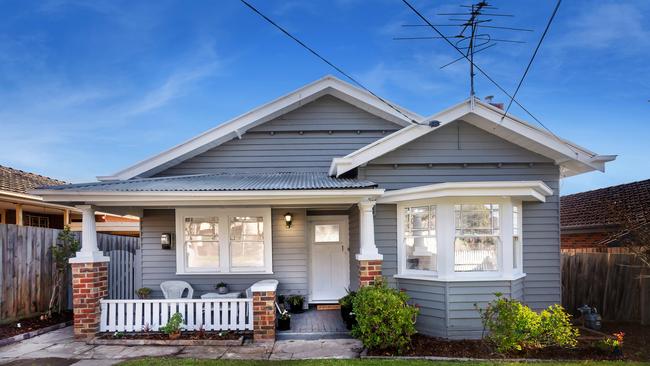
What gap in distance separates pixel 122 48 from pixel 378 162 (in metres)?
9.27

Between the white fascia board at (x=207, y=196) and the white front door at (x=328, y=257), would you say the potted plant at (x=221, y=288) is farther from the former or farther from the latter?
the white fascia board at (x=207, y=196)

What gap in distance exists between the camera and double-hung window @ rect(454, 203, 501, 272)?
728 centimetres

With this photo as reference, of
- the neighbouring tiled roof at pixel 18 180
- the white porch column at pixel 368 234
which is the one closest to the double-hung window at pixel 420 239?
the white porch column at pixel 368 234

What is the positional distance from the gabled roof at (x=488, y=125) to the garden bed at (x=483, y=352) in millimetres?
3300

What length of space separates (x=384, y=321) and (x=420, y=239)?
189 centimetres

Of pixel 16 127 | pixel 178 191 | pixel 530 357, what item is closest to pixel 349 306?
pixel 530 357

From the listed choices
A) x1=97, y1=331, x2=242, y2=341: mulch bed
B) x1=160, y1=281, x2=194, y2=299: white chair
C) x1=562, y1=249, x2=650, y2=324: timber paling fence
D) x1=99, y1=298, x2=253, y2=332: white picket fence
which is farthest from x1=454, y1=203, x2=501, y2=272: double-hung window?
x1=160, y1=281, x2=194, y2=299: white chair

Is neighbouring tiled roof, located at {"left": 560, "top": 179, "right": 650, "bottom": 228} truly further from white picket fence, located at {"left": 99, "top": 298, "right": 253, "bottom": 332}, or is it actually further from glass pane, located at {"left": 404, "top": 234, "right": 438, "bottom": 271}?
white picket fence, located at {"left": 99, "top": 298, "right": 253, "bottom": 332}

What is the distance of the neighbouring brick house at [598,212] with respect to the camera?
40.1 feet

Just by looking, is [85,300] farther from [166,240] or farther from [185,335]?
[166,240]

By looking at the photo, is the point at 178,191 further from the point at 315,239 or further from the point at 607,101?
the point at 607,101

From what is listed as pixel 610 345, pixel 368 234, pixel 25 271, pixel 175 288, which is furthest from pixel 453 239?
pixel 25 271

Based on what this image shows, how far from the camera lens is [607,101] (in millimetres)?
14055

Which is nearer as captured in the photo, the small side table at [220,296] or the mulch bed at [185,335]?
the mulch bed at [185,335]
